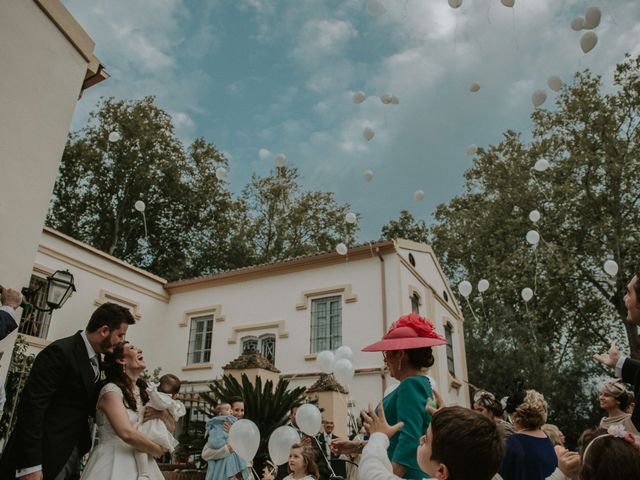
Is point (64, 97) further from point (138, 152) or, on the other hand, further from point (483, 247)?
point (483, 247)

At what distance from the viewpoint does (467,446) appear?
173 cm

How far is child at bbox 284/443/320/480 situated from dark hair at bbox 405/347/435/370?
3211 mm

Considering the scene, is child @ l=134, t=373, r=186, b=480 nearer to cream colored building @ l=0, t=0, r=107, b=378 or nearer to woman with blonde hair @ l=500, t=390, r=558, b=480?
woman with blonde hair @ l=500, t=390, r=558, b=480

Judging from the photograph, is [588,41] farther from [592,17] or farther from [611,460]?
[611,460]

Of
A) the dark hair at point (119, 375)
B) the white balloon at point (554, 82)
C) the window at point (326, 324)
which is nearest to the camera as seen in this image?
the dark hair at point (119, 375)

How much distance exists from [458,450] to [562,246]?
867 inches

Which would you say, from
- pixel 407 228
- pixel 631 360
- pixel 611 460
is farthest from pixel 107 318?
pixel 407 228

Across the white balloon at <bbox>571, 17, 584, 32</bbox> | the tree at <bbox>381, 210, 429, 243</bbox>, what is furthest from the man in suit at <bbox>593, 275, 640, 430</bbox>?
the tree at <bbox>381, 210, 429, 243</bbox>

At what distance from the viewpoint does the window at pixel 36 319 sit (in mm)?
11516

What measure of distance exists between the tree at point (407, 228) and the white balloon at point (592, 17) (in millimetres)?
21896

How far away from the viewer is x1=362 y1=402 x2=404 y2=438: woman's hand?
6.73 ft

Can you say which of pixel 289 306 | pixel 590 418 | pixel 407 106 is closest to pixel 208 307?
pixel 289 306

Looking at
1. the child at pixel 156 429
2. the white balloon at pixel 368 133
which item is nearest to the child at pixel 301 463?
the child at pixel 156 429

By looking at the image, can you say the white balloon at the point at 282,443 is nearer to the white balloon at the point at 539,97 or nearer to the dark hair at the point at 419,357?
the dark hair at the point at 419,357
